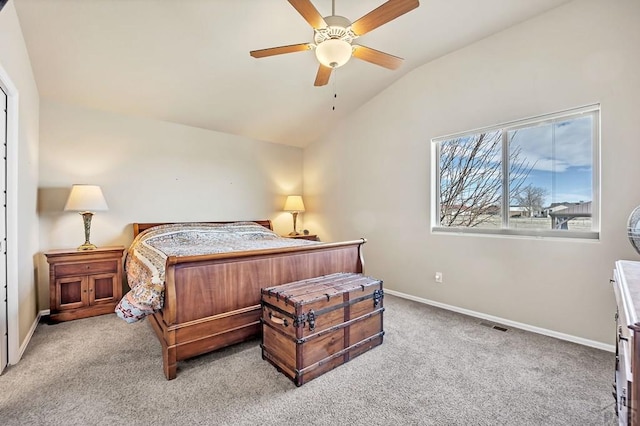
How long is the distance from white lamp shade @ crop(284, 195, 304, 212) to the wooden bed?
238 cm

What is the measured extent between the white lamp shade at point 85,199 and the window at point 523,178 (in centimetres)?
394

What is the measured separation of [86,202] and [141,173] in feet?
2.73

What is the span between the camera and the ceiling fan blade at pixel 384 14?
6.12 feet

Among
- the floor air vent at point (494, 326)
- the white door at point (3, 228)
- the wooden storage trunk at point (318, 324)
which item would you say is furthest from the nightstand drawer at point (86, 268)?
the floor air vent at point (494, 326)

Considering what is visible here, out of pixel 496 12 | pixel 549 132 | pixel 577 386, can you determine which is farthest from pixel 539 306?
pixel 496 12

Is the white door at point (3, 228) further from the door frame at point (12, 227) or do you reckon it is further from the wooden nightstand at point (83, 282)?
the wooden nightstand at point (83, 282)

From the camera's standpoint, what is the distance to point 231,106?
13.3ft

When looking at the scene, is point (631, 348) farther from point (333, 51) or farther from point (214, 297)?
point (214, 297)

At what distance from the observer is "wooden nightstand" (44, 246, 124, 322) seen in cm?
311

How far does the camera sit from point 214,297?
2295mm

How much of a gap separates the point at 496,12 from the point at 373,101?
1.79 meters

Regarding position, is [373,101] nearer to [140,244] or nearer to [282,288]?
[282,288]

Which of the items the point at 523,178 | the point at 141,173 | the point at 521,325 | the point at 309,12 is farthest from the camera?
the point at 141,173

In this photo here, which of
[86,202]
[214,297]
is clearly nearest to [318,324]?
[214,297]
